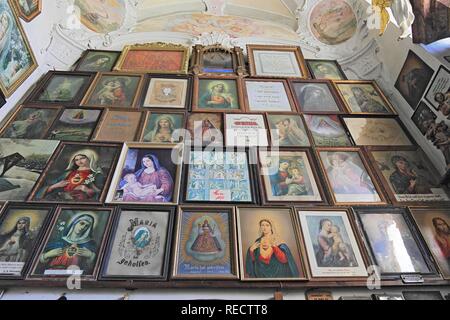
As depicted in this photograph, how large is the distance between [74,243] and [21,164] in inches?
52.3

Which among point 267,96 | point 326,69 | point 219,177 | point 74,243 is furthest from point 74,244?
point 326,69

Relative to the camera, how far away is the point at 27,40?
5027 millimetres

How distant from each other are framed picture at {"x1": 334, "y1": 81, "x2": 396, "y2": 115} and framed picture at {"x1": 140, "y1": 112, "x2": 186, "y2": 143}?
2367 millimetres

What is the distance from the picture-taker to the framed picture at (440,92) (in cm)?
436

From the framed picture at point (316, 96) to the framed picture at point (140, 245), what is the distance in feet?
8.52

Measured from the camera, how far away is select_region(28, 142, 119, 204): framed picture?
3.72 meters

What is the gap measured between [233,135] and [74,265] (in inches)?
91.5

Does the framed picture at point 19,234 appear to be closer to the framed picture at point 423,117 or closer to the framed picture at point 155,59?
the framed picture at point 155,59

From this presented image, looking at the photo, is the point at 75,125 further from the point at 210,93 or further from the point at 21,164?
the point at 210,93

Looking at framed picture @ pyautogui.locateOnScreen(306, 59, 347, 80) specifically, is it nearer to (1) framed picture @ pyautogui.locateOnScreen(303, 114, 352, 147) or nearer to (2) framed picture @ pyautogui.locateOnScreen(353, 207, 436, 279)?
(1) framed picture @ pyautogui.locateOnScreen(303, 114, 352, 147)

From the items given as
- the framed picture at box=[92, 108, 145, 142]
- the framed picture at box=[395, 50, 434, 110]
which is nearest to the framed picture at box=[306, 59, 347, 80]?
the framed picture at box=[395, 50, 434, 110]

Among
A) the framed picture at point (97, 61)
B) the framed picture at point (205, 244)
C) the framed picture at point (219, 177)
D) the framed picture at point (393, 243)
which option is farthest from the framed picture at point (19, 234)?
the framed picture at point (393, 243)

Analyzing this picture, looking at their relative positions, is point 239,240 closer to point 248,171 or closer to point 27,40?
point 248,171
